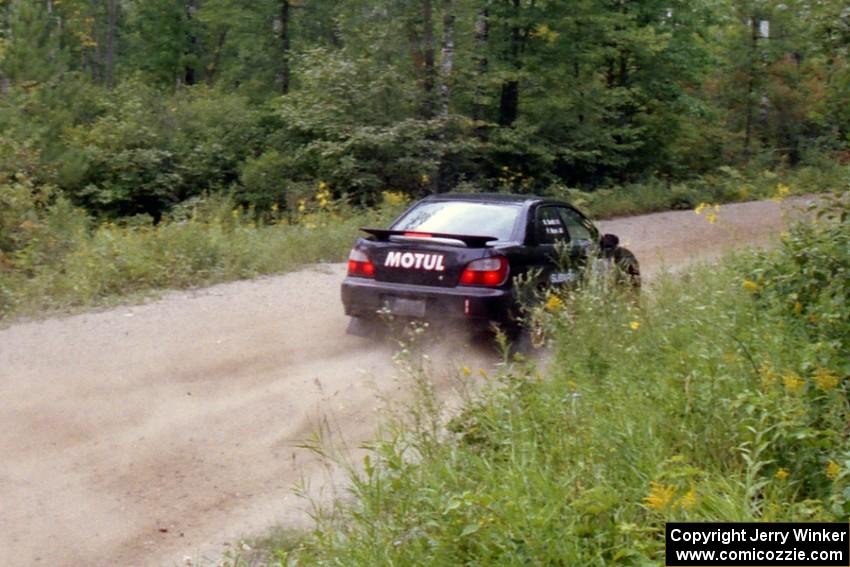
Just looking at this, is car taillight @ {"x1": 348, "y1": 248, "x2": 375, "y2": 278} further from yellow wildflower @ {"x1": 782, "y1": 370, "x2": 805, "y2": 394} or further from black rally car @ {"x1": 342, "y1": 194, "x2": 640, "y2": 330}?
yellow wildflower @ {"x1": 782, "y1": 370, "x2": 805, "y2": 394}

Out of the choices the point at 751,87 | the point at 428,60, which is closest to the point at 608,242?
the point at 428,60

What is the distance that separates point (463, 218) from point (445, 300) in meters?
1.23

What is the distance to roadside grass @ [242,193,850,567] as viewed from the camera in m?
4.35

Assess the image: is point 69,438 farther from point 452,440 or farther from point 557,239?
point 557,239

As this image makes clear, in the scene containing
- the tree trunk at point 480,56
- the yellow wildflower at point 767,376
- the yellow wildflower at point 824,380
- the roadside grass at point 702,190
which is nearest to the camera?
the yellow wildflower at point 824,380

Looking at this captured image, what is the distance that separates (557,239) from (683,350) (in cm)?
322

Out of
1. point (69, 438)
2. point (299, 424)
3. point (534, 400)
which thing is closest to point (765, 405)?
point (534, 400)

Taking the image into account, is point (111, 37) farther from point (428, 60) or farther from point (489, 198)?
point (489, 198)

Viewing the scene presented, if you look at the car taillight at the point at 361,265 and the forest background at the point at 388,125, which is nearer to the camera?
the car taillight at the point at 361,265

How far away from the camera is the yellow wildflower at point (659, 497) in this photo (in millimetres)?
4199

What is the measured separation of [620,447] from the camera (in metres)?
5.10

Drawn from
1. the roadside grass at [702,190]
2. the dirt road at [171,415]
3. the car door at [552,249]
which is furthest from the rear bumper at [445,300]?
the roadside grass at [702,190]

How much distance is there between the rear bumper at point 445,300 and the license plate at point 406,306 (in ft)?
0.04

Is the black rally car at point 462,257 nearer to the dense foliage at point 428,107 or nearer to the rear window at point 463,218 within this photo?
the rear window at point 463,218
